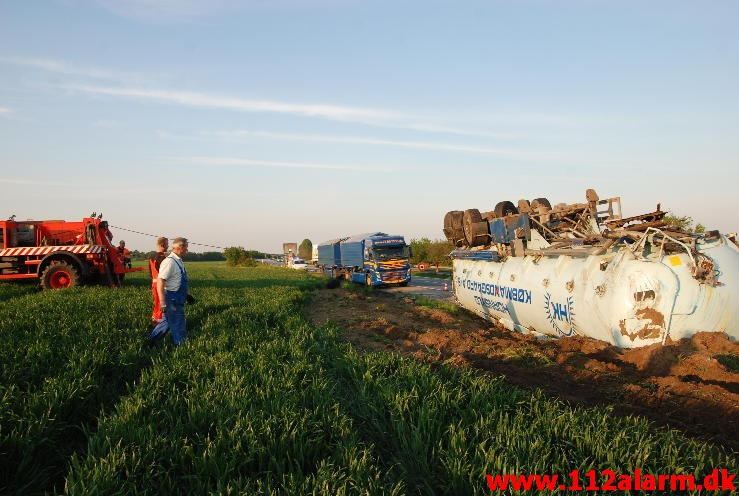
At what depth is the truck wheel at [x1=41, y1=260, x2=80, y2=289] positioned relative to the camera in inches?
690

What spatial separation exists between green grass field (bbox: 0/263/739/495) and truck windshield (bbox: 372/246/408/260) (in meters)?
22.2

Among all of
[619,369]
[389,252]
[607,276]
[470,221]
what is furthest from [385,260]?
[619,369]

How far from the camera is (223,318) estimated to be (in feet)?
33.3

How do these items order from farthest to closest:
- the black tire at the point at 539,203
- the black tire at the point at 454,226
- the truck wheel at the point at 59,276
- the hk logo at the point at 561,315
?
the truck wheel at the point at 59,276, the black tire at the point at 454,226, the black tire at the point at 539,203, the hk logo at the point at 561,315

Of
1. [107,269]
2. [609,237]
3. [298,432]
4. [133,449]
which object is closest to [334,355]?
[298,432]

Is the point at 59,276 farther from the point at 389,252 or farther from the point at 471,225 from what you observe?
the point at 389,252

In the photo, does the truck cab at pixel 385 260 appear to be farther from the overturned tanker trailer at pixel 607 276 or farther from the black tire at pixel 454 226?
the overturned tanker trailer at pixel 607 276

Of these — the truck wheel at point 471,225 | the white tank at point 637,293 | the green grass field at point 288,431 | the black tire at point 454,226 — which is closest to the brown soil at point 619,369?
the white tank at point 637,293

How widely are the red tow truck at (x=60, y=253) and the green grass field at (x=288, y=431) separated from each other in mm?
13623

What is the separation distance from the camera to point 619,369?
7.02m

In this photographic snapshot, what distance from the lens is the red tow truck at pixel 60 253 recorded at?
17.9 m

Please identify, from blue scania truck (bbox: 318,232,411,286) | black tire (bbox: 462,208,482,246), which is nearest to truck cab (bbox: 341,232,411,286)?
blue scania truck (bbox: 318,232,411,286)

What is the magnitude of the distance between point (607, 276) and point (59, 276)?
1978 centimetres

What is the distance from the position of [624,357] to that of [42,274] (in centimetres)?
2040
